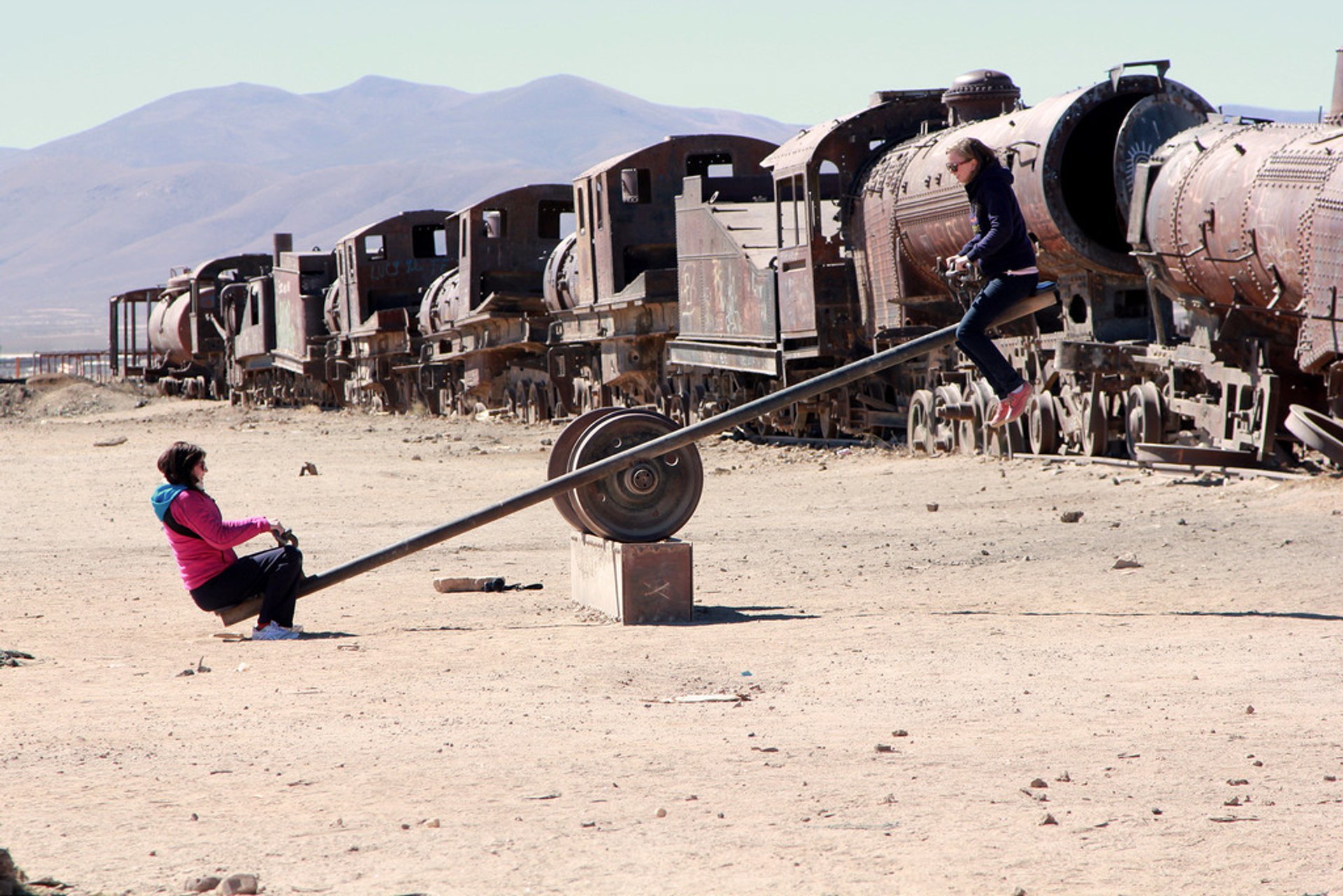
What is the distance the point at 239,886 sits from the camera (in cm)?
392

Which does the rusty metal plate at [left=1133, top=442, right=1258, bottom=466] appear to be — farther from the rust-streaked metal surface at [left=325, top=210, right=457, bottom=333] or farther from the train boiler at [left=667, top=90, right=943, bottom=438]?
the rust-streaked metal surface at [left=325, top=210, right=457, bottom=333]

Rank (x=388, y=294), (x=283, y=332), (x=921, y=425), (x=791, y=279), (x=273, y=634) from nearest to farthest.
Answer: (x=273, y=634) → (x=921, y=425) → (x=791, y=279) → (x=388, y=294) → (x=283, y=332)

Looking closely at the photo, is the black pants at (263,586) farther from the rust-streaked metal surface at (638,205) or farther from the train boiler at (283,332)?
the train boiler at (283,332)

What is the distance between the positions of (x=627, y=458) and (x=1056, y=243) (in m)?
7.27

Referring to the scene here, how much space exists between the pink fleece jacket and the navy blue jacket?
13.0ft

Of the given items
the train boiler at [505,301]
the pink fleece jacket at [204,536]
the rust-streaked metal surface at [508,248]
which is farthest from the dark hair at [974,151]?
the rust-streaked metal surface at [508,248]

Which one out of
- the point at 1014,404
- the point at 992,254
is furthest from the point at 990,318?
the point at 1014,404

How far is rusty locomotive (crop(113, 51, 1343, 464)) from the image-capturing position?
12.2 metres

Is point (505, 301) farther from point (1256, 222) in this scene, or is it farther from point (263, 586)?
point (263, 586)

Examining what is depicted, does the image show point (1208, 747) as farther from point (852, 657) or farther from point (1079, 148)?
point (1079, 148)

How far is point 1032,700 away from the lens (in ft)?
20.0

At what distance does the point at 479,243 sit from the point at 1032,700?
76.4 ft

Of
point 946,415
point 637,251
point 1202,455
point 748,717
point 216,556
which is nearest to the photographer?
point 748,717

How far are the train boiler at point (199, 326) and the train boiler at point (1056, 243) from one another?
31.4 metres
